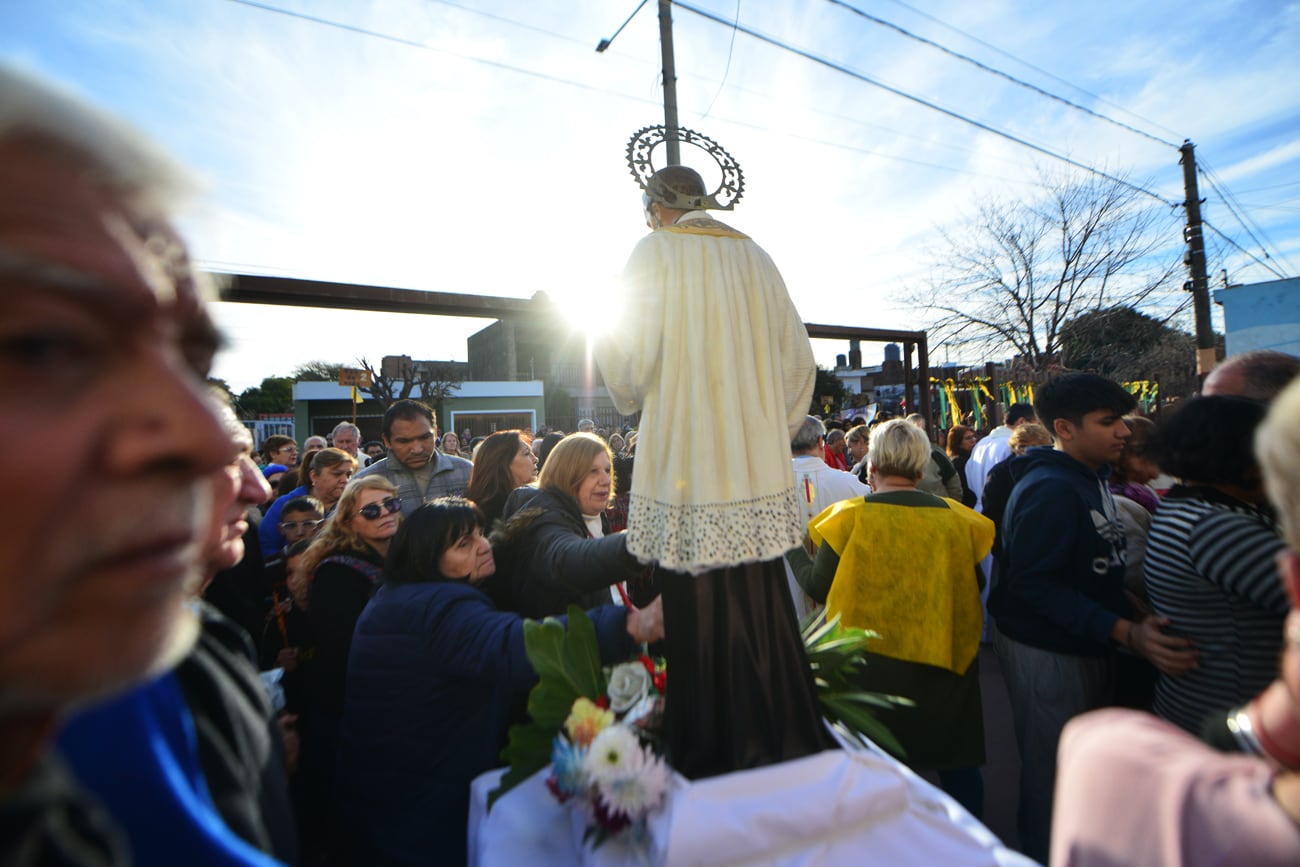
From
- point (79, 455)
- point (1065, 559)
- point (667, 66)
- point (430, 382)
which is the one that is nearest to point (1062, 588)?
point (1065, 559)

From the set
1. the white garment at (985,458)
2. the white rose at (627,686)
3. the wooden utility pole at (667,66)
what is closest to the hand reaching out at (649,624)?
the white rose at (627,686)

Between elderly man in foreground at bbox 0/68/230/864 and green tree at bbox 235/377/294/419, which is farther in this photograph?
green tree at bbox 235/377/294/419

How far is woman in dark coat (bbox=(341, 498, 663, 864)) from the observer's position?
207 cm

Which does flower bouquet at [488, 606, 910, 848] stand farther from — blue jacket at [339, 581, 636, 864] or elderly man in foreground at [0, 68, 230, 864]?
elderly man in foreground at [0, 68, 230, 864]

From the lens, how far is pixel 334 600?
258 cm

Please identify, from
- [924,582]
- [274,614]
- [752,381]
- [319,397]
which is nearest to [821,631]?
[924,582]

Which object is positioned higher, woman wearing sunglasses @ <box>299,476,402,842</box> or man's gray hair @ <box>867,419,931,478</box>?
man's gray hair @ <box>867,419,931,478</box>

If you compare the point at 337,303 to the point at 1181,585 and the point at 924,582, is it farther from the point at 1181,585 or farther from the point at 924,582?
the point at 1181,585

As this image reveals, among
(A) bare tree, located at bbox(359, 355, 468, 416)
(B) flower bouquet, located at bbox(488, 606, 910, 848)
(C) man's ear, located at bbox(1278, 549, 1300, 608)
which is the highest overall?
(A) bare tree, located at bbox(359, 355, 468, 416)

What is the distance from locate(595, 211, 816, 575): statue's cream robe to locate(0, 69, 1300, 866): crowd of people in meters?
0.01

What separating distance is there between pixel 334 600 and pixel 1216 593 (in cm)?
320

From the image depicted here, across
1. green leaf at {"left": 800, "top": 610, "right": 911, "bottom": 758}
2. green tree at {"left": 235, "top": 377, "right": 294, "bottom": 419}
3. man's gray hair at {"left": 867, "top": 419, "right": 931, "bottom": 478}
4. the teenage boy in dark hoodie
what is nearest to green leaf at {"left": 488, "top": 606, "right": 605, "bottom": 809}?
green leaf at {"left": 800, "top": 610, "right": 911, "bottom": 758}

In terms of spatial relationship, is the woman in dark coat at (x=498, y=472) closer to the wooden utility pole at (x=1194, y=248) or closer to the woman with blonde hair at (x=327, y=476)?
the woman with blonde hair at (x=327, y=476)

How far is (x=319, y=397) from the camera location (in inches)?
897
